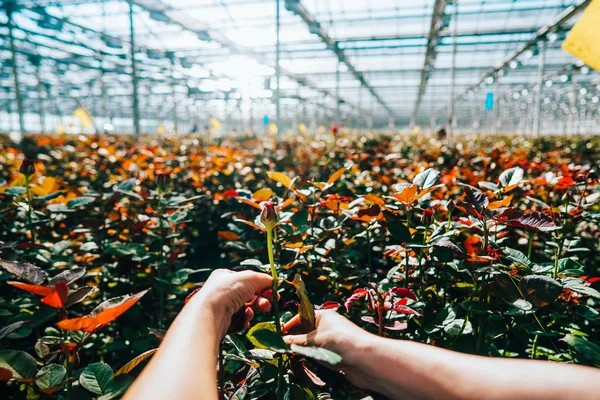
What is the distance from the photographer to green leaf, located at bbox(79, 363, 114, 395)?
777 millimetres

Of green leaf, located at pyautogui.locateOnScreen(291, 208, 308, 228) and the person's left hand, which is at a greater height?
green leaf, located at pyautogui.locateOnScreen(291, 208, 308, 228)

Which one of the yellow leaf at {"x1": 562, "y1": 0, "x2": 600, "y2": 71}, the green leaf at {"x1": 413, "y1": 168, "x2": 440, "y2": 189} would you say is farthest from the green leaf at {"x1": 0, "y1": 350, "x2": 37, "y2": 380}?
the yellow leaf at {"x1": 562, "y1": 0, "x2": 600, "y2": 71}

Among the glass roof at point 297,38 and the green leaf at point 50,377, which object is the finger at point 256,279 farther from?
the glass roof at point 297,38

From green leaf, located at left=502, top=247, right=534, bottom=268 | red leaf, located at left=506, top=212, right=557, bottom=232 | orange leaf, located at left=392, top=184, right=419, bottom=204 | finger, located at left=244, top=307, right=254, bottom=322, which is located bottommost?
finger, located at left=244, top=307, right=254, bottom=322

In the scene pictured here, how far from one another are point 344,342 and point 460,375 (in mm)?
212

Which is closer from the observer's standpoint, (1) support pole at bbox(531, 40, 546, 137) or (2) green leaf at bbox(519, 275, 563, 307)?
(2) green leaf at bbox(519, 275, 563, 307)

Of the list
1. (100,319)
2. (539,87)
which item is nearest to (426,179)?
(100,319)

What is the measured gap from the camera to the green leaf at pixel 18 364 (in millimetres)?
753

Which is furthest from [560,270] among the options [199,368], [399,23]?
[399,23]

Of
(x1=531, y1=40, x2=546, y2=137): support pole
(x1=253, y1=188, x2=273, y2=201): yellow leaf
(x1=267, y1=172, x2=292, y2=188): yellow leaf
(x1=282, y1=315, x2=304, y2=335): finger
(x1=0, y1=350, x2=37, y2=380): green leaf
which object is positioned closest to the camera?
(x1=0, y1=350, x2=37, y2=380): green leaf

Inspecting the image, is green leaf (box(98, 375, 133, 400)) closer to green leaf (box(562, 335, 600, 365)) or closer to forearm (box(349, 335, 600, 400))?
forearm (box(349, 335, 600, 400))

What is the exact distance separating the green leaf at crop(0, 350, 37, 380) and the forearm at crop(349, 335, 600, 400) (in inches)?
26.0

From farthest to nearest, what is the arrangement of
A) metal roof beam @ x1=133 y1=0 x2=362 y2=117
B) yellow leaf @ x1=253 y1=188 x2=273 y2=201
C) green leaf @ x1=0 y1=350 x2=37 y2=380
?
metal roof beam @ x1=133 y1=0 x2=362 y2=117, yellow leaf @ x1=253 y1=188 x2=273 y2=201, green leaf @ x1=0 y1=350 x2=37 y2=380

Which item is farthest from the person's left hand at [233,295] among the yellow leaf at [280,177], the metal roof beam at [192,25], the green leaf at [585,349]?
the metal roof beam at [192,25]
